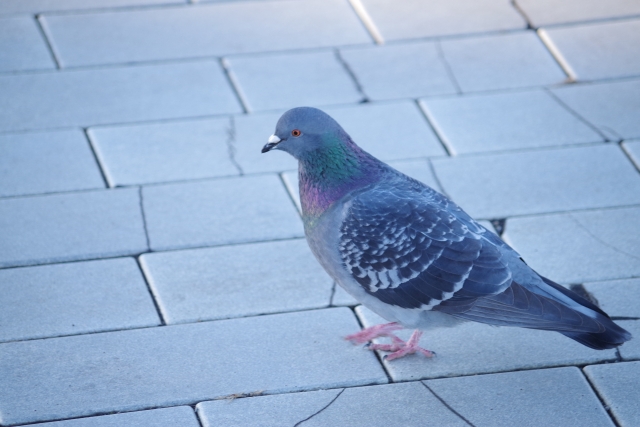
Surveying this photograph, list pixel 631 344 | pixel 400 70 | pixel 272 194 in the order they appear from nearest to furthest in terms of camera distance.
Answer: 1. pixel 631 344
2. pixel 272 194
3. pixel 400 70

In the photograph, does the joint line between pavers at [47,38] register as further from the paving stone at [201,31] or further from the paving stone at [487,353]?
the paving stone at [487,353]

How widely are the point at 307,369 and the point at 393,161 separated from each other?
1.84 metres

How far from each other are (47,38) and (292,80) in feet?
6.26

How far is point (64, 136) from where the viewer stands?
5344 millimetres

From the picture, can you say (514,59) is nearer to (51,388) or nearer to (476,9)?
(476,9)

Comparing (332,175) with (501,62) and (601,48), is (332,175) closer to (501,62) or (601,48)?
(501,62)

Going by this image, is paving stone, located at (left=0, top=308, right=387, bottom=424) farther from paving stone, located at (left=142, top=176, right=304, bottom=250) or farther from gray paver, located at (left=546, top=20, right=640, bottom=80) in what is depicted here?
gray paver, located at (left=546, top=20, right=640, bottom=80)

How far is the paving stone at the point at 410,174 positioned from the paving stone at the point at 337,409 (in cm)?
158

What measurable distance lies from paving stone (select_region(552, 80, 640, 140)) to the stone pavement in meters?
0.02

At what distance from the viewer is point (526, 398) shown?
3.61 m

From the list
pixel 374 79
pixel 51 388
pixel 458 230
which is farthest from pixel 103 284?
pixel 374 79

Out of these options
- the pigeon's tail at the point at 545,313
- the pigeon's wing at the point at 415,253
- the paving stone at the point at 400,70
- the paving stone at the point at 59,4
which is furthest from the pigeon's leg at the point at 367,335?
the paving stone at the point at 59,4

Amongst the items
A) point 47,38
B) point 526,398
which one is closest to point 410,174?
point 526,398

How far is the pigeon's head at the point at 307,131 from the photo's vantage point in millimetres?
3777
